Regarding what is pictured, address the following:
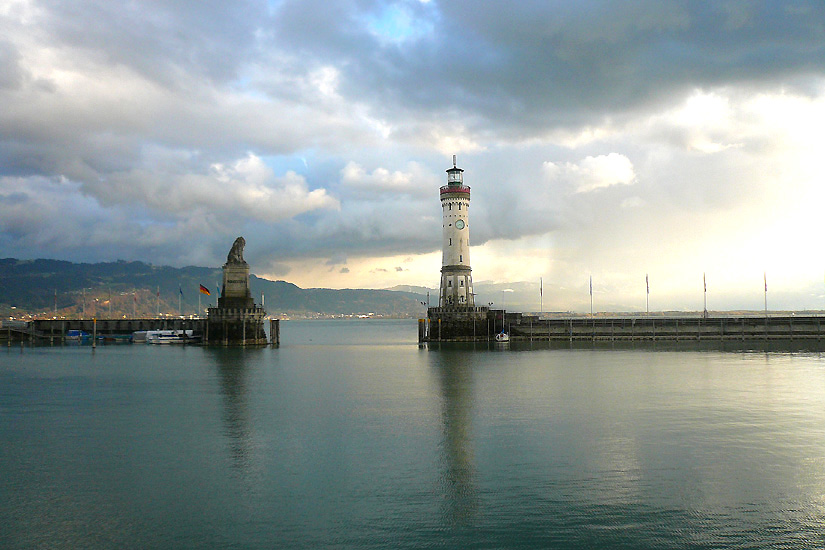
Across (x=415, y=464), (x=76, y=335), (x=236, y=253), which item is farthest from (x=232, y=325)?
(x=415, y=464)

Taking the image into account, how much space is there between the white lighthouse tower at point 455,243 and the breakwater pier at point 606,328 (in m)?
2.86

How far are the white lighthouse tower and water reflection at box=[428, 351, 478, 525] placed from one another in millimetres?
42841

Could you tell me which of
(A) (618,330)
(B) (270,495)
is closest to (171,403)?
(B) (270,495)

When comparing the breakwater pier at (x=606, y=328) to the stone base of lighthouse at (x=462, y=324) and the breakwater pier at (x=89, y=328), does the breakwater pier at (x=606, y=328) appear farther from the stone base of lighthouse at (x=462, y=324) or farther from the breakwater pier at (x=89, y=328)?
the breakwater pier at (x=89, y=328)

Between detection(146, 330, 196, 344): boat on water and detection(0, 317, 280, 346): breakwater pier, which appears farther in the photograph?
detection(0, 317, 280, 346): breakwater pier

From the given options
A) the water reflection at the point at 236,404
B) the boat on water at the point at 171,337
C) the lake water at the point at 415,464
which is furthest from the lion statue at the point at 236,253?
the lake water at the point at 415,464

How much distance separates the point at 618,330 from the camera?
113m

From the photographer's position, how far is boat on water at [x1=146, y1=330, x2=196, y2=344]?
11319 cm

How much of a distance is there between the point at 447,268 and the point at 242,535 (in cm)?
8675

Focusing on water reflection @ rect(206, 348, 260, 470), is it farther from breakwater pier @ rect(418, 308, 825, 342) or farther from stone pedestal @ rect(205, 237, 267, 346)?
breakwater pier @ rect(418, 308, 825, 342)

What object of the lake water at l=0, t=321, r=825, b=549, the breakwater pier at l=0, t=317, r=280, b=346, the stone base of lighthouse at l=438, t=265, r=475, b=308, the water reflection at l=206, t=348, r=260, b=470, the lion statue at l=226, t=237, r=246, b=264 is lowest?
the lake water at l=0, t=321, r=825, b=549

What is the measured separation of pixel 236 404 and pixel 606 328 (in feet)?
272

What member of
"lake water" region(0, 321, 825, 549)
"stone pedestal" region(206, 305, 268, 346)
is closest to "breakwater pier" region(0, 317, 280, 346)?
"stone pedestal" region(206, 305, 268, 346)

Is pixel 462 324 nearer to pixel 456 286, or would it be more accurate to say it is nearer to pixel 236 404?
pixel 456 286
